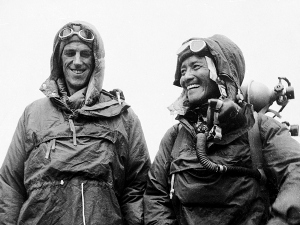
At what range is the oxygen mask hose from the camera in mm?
5090

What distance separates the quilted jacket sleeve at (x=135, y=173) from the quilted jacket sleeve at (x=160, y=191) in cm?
15

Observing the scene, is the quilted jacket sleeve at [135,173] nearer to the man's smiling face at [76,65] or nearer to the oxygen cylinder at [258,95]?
the man's smiling face at [76,65]

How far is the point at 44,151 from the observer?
5.57m

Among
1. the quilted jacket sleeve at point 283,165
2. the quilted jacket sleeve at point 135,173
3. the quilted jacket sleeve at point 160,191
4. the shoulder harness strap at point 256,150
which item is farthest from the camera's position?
the quilted jacket sleeve at point 135,173

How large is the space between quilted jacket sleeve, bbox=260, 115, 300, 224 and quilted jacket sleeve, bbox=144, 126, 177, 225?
1.17 meters

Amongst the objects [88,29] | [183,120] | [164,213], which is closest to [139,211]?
[164,213]

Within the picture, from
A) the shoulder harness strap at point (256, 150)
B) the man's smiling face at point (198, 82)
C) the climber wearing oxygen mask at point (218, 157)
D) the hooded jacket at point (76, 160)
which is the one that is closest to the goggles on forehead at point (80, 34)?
the hooded jacket at point (76, 160)

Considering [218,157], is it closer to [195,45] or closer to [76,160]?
[195,45]

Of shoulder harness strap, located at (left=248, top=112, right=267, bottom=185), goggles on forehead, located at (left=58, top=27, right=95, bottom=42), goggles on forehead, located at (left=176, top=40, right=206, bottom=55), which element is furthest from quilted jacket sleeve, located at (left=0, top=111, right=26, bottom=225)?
shoulder harness strap, located at (left=248, top=112, right=267, bottom=185)

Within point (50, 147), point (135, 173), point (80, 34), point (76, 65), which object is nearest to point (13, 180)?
point (50, 147)

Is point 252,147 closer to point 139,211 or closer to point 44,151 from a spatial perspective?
point 139,211

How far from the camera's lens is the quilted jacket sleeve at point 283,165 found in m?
4.70

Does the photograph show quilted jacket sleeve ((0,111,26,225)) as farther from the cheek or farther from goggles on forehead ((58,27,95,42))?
the cheek

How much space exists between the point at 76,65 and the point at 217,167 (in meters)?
2.32
